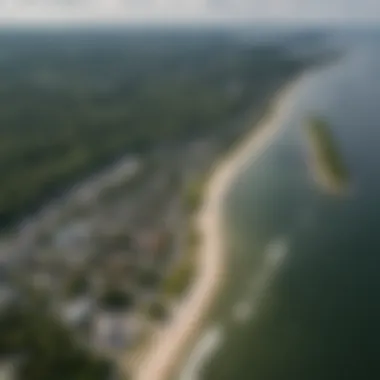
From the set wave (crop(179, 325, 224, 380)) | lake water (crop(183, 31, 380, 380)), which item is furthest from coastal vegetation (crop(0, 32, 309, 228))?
wave (crop(179, 325, 224, 380))

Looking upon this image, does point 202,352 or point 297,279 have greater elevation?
point 297,279

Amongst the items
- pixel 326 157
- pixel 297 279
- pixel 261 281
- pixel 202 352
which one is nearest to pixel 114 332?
pixel 202 352

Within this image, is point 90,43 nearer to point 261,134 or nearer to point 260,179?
point 261,134

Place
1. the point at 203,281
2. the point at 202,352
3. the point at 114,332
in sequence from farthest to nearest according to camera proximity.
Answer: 1. the point at 203,281
2. the point at 114,332
3. the point at 202,352

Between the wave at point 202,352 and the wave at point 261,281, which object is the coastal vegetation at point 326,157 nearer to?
the wave at point 261,281

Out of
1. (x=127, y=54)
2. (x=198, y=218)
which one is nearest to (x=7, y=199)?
(x=198, y=218)

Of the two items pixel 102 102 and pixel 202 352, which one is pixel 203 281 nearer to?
pixel 202 352

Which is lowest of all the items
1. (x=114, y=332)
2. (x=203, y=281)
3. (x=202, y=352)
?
(x=202, y=352)
